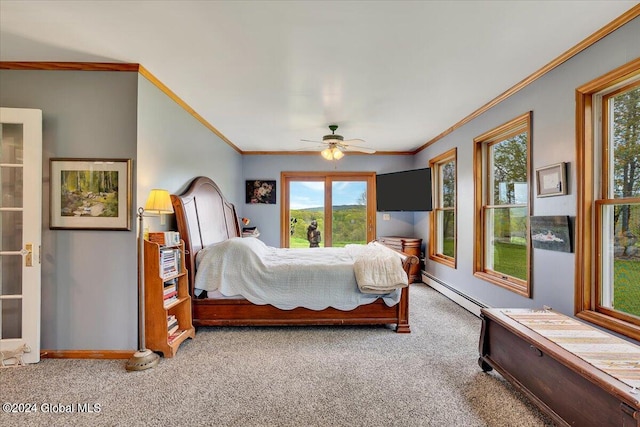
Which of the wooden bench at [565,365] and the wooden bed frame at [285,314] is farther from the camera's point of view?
the wooden bed frame at [285,314]

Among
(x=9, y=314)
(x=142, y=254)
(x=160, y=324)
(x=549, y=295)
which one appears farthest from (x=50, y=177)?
(x=549, y=295)

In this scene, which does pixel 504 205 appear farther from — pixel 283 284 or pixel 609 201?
pixel 283 284

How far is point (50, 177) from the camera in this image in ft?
8.17

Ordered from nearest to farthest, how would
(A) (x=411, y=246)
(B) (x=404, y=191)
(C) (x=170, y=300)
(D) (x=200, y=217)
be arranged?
(C) (x=170, y=300), (D) (x=200, y=217), (A) (x=411, y=246), (B) (x=404, y=191)

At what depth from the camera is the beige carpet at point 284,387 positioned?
5.92 ft

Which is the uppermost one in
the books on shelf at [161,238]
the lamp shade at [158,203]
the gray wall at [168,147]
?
the gray wall at [168,147]

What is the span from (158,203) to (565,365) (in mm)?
3018

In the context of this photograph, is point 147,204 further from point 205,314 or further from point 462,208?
point 462,208

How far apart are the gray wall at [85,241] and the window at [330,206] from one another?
3.61 metres

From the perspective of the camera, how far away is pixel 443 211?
16.3ft

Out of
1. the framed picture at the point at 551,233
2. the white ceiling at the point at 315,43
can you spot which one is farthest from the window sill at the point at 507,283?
the white ceiling at the point at 315,43

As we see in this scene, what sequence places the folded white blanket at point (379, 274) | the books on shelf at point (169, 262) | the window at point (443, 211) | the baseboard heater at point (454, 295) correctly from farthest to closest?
the window at point (443, 211) → the baseboard heater at point (454, 295) → the folded white blanket at point (379, 274) → the books on shelf at point (169, 262)

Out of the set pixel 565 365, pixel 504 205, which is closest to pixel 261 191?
pixel 504 205

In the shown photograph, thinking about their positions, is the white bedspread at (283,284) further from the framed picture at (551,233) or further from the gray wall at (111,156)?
the framed picture at (551,233)
